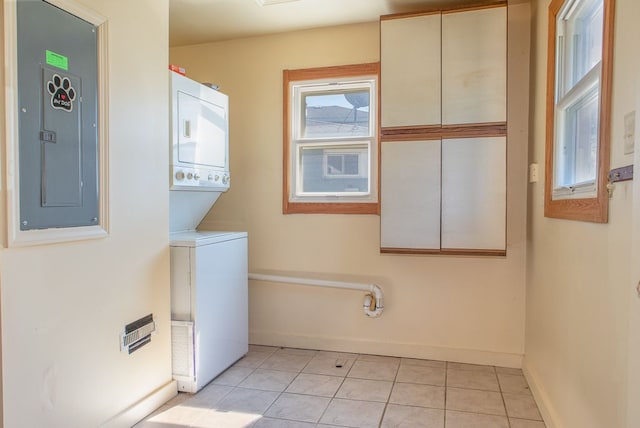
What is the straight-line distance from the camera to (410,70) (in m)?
2.72

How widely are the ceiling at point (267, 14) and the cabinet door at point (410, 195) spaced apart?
3.06ft

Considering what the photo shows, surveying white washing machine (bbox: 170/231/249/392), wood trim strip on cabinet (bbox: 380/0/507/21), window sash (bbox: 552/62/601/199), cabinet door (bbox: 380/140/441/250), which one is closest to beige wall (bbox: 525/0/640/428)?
window sash (bbox: 552/62/601/199)

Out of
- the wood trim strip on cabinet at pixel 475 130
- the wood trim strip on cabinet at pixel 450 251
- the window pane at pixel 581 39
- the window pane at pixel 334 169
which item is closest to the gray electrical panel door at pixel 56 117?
the window pane at pixel 334 169

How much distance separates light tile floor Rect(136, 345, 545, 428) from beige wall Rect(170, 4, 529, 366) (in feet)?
0.73

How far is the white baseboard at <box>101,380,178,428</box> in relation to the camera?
2002 millimetres

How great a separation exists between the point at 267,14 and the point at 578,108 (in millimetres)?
2082

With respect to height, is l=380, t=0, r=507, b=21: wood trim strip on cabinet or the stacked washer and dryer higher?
l=380, t=0, r=507, b=21: wood trim strip on cabinet

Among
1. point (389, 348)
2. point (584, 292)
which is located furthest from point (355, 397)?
point (584, 292)

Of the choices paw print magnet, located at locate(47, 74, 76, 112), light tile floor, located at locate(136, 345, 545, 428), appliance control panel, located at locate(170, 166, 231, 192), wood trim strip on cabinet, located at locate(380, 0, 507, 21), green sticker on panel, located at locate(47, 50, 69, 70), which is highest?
wood trim strip on cabinet, located at locate(380, 0, 507, 21)

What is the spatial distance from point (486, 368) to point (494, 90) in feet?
6.04

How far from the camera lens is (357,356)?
3.09 m

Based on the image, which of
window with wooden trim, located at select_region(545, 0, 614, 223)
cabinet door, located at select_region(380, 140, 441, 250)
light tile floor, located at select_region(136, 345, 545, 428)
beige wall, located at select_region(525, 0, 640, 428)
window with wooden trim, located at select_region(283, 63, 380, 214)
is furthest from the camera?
window with wooden trim, located at select_region(283, 63, 380, 214)

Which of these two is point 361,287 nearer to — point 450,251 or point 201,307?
point 450,251

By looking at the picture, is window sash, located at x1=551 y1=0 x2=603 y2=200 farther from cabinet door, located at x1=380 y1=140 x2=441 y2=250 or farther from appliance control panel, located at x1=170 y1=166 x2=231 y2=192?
appliance control panel, located at x1=170 y1=166 x2=231 y2=192
